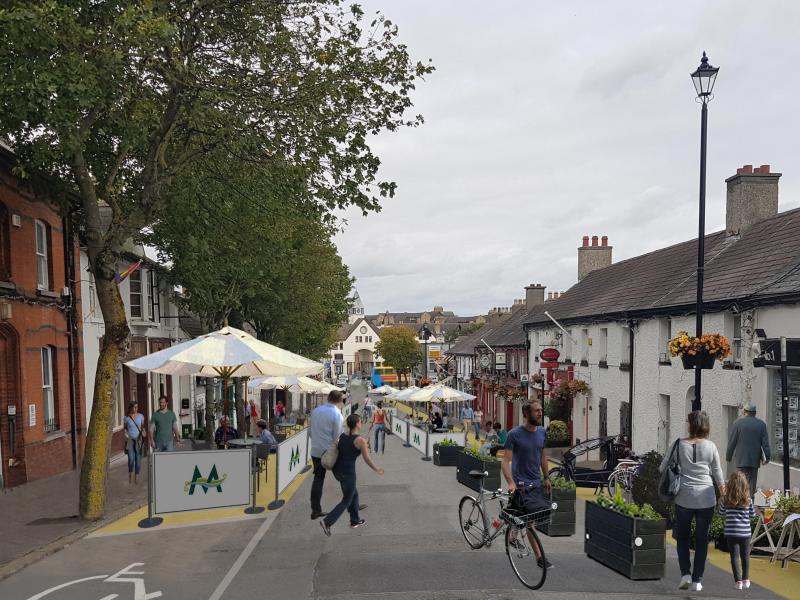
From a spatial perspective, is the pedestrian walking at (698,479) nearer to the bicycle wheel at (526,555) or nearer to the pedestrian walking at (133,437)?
the bicycle wheel at (526,555)

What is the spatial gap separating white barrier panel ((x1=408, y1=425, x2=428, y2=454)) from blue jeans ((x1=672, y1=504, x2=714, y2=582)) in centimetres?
1548

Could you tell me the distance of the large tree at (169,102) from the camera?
30.1ft

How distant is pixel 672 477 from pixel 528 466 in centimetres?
154

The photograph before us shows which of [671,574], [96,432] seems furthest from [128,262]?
[671,574]

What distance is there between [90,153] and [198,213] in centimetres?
254

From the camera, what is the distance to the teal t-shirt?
559 inches

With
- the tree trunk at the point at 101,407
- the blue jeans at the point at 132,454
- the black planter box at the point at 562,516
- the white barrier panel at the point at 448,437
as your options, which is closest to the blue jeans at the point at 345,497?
the black planter box at the point at 562,516

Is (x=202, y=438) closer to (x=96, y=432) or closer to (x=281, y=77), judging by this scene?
(x=96, y=432)

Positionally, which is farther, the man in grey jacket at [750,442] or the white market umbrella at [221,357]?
the white market umbrella at [221,357]

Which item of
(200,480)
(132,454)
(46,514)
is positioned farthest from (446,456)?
(46,514)

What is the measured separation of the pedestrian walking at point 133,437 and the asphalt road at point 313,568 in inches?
202

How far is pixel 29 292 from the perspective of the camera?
15.1 meters

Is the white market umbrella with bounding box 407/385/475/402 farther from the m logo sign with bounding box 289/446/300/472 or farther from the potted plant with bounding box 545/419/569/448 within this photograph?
the m logo sign with bounding box 289/446/300/472

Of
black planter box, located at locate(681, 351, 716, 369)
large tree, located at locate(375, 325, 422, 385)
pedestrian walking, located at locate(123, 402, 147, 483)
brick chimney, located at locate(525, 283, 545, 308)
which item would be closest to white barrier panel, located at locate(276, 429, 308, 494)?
pedestrian walking, located at locate(123, 402, 147, 483)
